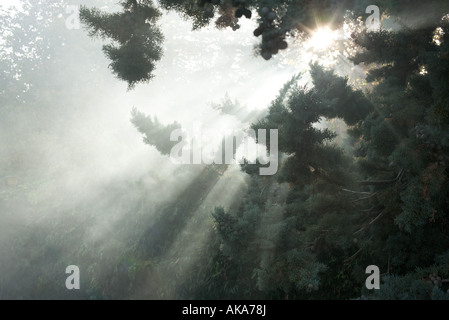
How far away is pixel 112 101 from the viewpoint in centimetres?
2980

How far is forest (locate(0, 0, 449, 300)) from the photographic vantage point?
3.43m

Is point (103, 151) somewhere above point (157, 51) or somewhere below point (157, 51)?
above

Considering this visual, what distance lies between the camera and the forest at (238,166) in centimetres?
343

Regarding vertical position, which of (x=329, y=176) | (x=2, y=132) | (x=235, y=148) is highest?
(x=2, y=132)

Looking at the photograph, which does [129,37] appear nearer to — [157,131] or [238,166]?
[157,131]

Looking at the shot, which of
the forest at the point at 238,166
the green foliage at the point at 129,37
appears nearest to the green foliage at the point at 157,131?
the forest at the point at 238,166

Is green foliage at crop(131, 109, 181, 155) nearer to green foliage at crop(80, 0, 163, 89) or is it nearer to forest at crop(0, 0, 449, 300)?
forest at crop(0, 0, 449, 300)

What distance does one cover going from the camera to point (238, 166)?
45.0ft

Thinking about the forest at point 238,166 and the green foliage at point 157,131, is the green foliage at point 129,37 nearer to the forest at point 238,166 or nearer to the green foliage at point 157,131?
the forest at point 238,166

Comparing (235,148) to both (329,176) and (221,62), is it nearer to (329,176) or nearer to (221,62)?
(329,176)

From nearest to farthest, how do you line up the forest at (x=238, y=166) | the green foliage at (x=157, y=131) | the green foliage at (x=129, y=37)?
1. the forest at (x=238, y=166)
2. the green foliage at (x=129, y=37)
3. the green foliage at (x=157, y=131)

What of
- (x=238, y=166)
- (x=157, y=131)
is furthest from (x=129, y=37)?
(x=238, y=166)
